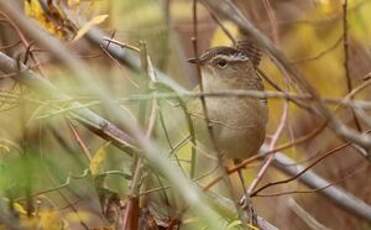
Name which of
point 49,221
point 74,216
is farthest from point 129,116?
point 74,216

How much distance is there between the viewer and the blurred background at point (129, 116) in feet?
10.9

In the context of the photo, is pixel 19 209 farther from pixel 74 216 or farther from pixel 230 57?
pixel 230 57

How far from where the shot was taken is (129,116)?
113 inches

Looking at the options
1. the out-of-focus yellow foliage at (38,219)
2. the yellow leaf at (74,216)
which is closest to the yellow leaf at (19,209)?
the out-of-focus yellow foliage at (38,219)

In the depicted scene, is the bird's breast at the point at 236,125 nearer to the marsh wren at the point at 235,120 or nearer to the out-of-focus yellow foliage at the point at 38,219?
the marsh wren at the point at 235,120

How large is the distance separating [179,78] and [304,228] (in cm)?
126

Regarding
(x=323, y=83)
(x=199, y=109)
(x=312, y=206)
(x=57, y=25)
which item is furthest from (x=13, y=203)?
(x=312, y=206)

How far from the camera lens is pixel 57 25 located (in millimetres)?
3869

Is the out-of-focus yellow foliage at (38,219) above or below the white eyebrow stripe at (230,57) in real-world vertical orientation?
below

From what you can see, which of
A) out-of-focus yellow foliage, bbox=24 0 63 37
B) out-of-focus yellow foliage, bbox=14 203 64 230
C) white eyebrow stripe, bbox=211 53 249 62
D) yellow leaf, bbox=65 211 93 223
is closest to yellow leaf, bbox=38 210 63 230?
out-of-focus yellow foliage, bbox=14 203 64 230

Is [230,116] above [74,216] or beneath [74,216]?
above

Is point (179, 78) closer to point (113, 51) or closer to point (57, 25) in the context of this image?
point (113, 51)

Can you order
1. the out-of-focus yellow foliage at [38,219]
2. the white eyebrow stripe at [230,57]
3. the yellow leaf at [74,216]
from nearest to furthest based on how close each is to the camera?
the out-of-focus yellow foliage at [38,219], the yellow leaf at [74,216], the white eyebrow stripe at [230,57]

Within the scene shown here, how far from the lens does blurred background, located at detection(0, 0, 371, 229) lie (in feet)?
10.9
